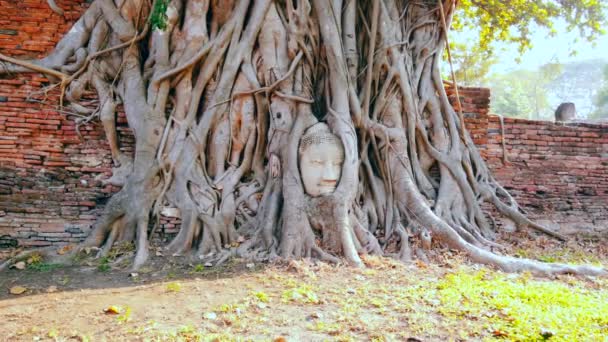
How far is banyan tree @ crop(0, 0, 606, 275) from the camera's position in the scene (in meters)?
4.09

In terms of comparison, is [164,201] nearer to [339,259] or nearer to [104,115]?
[104,115]

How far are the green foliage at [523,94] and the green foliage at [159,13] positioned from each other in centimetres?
2397

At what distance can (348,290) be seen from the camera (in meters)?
3.02

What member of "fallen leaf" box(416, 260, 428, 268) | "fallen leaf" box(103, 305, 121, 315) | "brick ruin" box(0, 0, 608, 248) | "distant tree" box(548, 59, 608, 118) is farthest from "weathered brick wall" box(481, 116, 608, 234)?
"distant tree" box(548, 59, 608, 118)

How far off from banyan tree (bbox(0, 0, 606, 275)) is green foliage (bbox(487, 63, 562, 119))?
22523mm

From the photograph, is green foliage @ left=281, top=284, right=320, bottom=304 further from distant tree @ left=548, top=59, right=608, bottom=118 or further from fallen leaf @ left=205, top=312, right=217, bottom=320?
distant tree @ left=548, top=59, right=608, bottom=118

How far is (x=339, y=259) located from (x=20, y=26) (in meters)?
4.33

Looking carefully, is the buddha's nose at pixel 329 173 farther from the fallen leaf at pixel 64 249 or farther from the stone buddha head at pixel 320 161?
the fallen leaf at pixel 64 249

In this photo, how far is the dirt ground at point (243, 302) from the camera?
2.37 metres

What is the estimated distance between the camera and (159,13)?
14.6 feet

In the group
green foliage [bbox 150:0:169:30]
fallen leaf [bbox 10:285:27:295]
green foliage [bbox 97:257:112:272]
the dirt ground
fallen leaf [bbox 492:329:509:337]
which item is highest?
green foliage [bbox 150:0:169:30]

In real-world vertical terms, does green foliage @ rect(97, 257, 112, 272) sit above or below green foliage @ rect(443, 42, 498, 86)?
below

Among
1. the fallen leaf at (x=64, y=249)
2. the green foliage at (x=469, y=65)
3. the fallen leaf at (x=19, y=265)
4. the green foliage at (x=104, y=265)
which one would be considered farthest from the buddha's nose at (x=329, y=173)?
the green foliage at (x=469, y=65)

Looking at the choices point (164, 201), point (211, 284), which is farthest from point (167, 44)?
point (211, 284)
